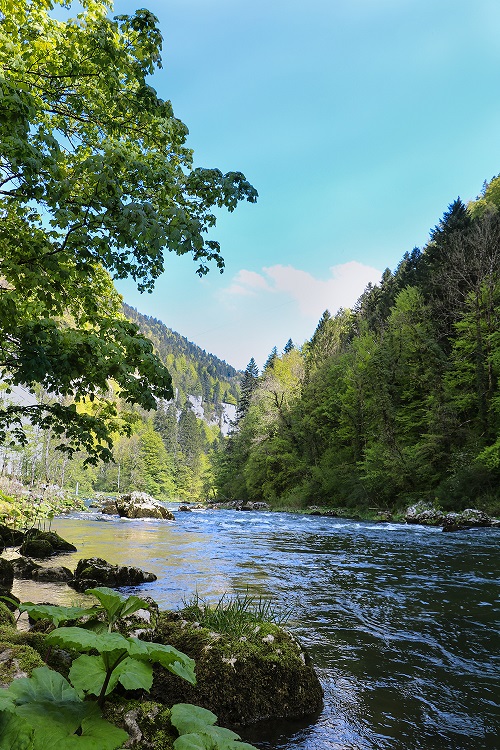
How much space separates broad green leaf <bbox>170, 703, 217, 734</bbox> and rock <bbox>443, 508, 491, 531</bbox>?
64.2 feet

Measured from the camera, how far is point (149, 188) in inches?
218

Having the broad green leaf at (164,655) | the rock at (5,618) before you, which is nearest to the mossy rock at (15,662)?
the broad green leaf at (164,655)

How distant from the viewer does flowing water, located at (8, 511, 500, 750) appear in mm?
3756

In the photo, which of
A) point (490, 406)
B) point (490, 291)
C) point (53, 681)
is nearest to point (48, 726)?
point (53, 681)

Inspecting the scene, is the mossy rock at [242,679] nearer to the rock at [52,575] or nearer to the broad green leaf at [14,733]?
the broad green leaf at [14,733]

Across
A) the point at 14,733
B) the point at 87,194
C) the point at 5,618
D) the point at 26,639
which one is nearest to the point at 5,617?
the point at 5,618

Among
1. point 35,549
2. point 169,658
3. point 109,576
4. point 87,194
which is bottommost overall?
point 35,549

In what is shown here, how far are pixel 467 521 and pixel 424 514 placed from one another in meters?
3.62

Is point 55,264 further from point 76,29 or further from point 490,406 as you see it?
point 490,406

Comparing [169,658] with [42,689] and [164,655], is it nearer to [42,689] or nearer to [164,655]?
[164,655]

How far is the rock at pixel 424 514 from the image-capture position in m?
22.3

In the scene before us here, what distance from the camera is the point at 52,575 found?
898cm

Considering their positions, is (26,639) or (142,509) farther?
(142,509)

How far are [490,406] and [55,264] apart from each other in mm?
25911
